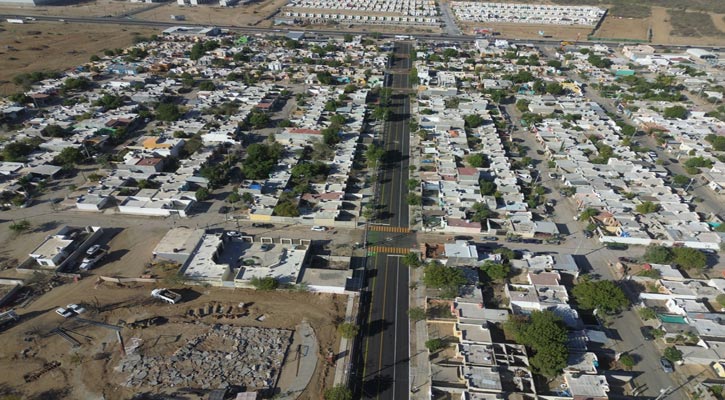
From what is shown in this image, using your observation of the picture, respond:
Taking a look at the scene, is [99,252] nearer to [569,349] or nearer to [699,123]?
[569,349]

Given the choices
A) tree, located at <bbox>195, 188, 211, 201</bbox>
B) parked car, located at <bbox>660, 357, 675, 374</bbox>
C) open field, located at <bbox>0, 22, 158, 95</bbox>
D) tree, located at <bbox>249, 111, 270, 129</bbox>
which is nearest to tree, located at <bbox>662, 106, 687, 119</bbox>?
parked car, located at <bbox>660, 357, 675, 374</bbox>

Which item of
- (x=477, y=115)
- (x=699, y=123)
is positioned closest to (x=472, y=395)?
(x=477, y=115)

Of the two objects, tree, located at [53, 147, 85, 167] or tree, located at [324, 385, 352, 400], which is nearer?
tree, located at [324, 385, 352, 400]

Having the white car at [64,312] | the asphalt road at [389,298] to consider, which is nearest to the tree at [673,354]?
the asphalt road at [389,298]

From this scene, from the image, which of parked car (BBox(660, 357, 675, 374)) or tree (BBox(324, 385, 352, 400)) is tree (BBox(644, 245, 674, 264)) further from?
tree (BBox(324, 385, 352, 400))

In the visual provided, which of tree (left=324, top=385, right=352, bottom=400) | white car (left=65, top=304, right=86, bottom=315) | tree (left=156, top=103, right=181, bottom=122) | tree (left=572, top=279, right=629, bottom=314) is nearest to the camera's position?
tree (left=324, top=385, right=352, bottom=400)

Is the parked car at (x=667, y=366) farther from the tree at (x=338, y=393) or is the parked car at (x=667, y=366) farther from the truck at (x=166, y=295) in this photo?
the truck at (x=166, y=295)
